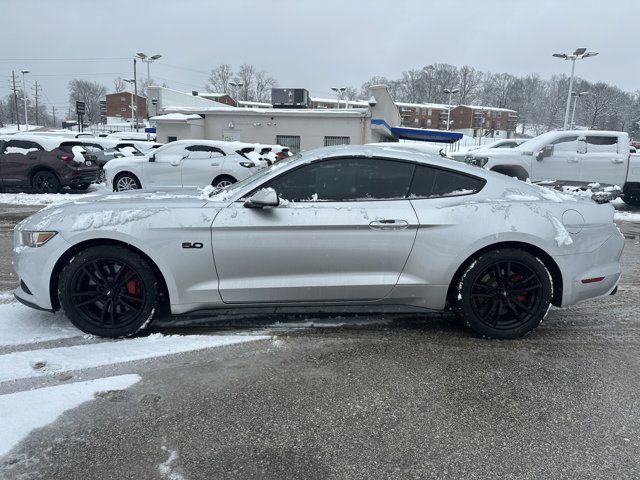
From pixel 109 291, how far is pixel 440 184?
268 centimetres

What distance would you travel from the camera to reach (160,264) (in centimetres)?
350

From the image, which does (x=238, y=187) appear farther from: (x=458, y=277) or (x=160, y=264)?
(x=458, y=277)

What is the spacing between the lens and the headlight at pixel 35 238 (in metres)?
3.50

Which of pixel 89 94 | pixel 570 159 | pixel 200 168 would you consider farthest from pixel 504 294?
pixel 89 94

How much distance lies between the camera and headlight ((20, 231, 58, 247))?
350cm

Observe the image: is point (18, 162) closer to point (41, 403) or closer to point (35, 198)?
point (35, 198)

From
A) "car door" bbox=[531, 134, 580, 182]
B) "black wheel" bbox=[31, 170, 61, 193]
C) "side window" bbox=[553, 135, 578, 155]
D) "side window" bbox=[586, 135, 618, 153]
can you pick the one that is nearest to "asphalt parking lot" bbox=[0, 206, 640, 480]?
"car door" bbox=[531, 134, 580, 182]

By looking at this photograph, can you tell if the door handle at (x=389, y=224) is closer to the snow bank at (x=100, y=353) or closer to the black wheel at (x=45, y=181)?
the snow bank at (x=100, y=353)

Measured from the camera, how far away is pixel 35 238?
353 cm

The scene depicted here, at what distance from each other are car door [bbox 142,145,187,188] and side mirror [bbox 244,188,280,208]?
940 cm

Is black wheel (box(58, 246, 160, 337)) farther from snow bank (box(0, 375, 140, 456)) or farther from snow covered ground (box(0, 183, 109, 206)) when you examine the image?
snow covered ground (box(0, 183, 109, 206))

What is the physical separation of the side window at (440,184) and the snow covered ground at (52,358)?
169cm

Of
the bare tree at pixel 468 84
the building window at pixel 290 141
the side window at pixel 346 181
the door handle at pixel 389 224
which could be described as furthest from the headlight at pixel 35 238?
the bare tree at pixel 468 84

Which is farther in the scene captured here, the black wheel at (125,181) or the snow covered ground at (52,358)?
the black wheel at (125,181)
